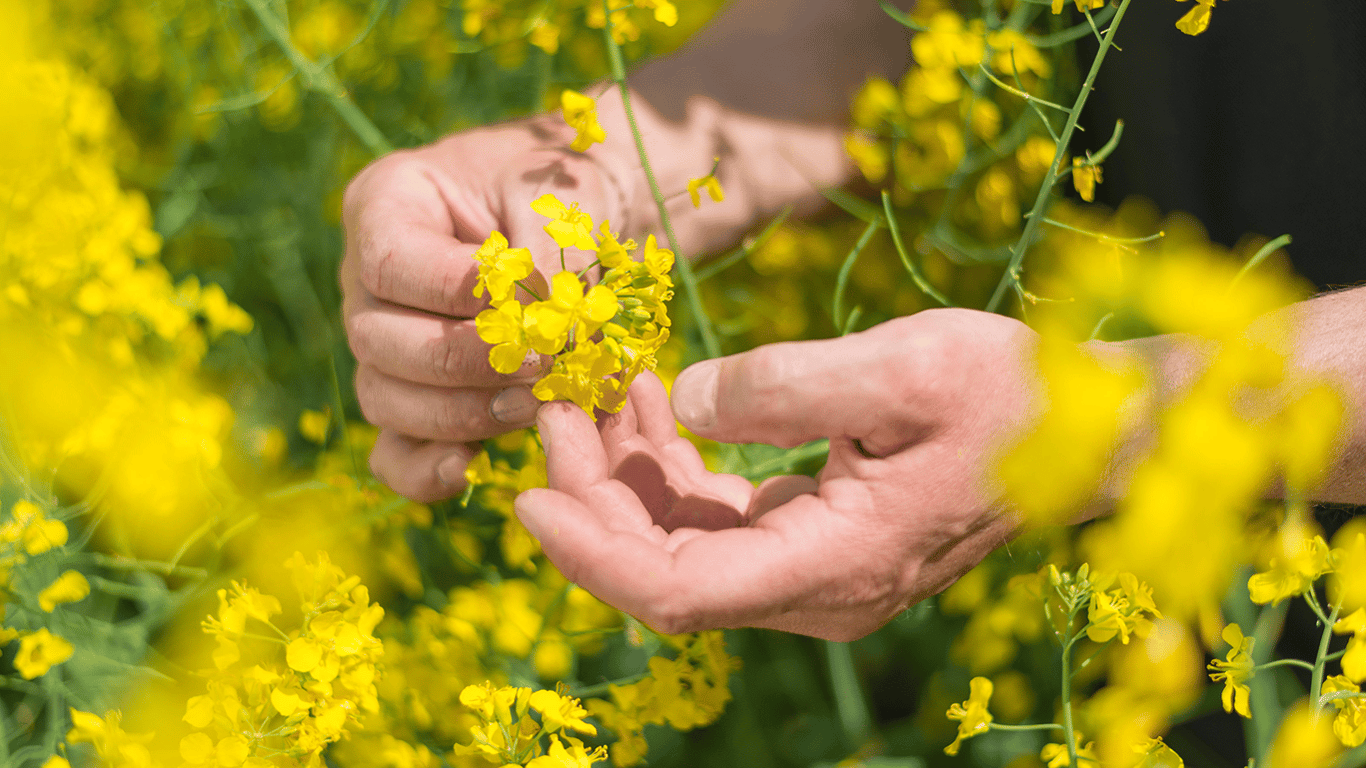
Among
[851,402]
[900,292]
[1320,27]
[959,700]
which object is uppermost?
[1320,27]

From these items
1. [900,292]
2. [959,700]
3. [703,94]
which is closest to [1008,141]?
[900,292]

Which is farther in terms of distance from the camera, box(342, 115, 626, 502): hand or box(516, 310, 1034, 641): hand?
box(342, 115, 626, 502): hand

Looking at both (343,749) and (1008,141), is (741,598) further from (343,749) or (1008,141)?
(1008,141)

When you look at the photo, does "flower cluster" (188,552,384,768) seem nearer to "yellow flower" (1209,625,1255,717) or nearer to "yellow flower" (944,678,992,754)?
"yellow flower" (944,678,992,754)

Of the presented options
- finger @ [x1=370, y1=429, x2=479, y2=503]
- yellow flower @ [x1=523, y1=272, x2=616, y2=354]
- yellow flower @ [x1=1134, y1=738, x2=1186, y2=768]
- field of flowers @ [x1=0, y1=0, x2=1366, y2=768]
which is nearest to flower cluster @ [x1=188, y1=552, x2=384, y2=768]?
field of flowers @ [x1=0, y1=0, x2=1366, y2=768]

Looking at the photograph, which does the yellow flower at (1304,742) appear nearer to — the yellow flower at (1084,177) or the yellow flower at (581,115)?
the yellow flower at (1084,177)

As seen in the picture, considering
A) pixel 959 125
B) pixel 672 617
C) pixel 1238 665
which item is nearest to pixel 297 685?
pixel 672 617

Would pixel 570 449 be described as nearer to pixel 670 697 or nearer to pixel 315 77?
pixel 670 697
